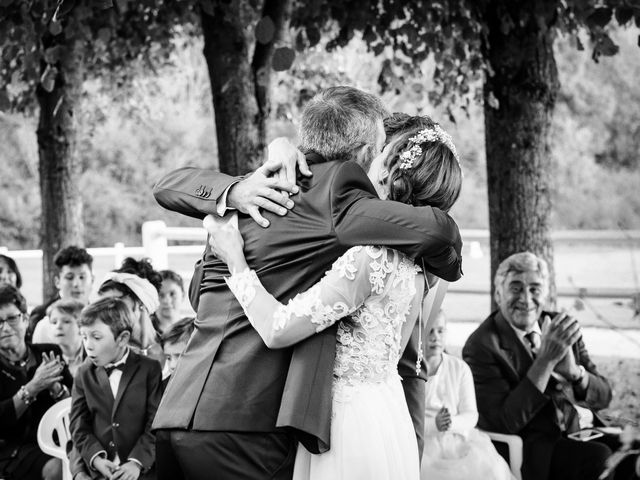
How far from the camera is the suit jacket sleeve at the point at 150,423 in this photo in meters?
4.57

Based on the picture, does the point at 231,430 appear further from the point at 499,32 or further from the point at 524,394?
the point at 499,32

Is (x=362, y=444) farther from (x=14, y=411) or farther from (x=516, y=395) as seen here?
(x=14, y=411)

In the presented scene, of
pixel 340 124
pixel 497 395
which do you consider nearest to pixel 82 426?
pixel 497 395

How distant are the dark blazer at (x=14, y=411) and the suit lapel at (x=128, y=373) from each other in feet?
2.70

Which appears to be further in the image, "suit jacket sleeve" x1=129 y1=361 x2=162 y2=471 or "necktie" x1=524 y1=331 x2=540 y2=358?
"necktie" x1=524 y1=331 x2=540 y2=358

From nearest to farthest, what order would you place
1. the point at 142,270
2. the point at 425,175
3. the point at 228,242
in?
the point at 228,242 → the point at 425,175 → the point at 142,270

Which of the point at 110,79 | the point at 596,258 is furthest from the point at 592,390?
the point at 596,258

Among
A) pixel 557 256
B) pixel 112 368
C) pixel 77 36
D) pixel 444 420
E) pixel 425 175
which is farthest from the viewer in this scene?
pixel 557 256

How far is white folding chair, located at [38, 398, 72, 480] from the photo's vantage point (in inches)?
199

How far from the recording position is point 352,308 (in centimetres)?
254

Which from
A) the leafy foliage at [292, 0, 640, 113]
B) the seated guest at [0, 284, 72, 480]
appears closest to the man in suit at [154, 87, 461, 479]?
the seated guest at [0, 284, 72, 480]

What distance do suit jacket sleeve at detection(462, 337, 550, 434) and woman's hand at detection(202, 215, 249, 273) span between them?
111 inches

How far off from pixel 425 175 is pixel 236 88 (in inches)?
180

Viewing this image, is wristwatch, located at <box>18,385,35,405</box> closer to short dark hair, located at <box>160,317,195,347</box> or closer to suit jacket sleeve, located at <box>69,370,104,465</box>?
suit jacket sleeve, located at <box>69,370,104,465</box>
